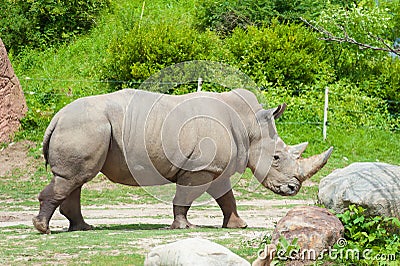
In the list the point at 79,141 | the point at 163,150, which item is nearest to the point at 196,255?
the point at 79,141

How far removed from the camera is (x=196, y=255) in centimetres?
696

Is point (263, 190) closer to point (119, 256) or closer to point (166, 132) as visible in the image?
point (166, 132)

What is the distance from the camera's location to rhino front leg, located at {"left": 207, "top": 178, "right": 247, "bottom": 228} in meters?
11.6

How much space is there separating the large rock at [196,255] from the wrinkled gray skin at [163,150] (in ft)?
12.4

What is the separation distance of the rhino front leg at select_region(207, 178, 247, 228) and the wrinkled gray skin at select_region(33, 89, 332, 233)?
0.6 inches

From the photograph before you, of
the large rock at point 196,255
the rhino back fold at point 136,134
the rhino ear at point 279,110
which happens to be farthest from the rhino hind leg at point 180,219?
the large rock at point 196,255

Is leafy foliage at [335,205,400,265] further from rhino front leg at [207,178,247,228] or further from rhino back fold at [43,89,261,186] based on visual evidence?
rhino front leg at [207,178,247,228]

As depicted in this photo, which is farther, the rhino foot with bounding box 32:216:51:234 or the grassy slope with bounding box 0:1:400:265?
the rhino foot with bounding box 32:216:51:234

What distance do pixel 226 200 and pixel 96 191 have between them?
Result: 565cm

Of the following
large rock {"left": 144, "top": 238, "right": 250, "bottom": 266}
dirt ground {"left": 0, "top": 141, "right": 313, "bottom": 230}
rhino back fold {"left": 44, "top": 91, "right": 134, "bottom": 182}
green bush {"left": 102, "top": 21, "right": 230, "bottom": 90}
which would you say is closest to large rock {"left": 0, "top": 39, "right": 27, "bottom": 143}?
green bush {"left": 102, "top": 21, "right": 230, "bottom": 90}

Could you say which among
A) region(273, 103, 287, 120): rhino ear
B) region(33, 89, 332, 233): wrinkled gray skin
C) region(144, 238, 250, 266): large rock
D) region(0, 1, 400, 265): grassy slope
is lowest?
region(0, 1, 400, 265): grassy slope

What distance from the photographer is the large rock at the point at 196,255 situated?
6926mm

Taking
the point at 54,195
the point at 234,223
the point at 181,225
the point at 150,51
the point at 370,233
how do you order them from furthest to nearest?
1. the point at 150,51
2. the point at 234,223
3. the point at 181,225
4. the point at 54,195
5. the point at 370,233

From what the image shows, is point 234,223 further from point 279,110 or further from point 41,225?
point 41,225
